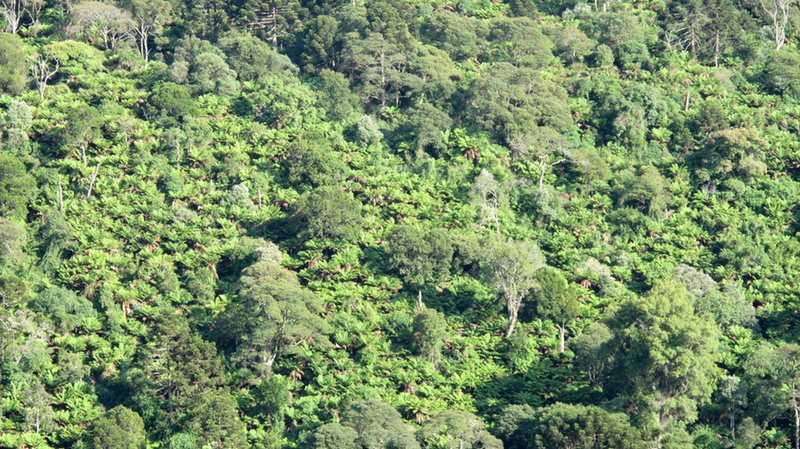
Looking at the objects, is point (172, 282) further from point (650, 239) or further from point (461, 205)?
point (650, 239)

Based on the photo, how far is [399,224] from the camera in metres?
90.0

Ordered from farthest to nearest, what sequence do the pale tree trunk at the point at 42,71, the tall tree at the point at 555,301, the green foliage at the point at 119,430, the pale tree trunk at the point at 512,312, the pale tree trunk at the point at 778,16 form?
the pale tree trunk at the point at 778,16 → the pale tree trunk at the point at 42,71 → the tall tree at the point at 555,301 → the pale tree trunk at the point at 512,312 → the green foliage at the point at 119,430

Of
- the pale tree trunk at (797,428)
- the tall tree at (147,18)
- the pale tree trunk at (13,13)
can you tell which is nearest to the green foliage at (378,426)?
the pale tree trunk at (797,428)

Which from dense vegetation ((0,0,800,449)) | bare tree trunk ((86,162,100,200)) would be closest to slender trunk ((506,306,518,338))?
dense vegetation ((0,0,800,449))

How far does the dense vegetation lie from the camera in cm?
7431

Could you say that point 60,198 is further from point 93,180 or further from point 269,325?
point 269,325

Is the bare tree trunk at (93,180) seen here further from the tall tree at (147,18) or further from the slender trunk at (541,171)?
the slender trunk at (541,171)

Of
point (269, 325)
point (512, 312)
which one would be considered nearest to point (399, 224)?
point (512, 312)

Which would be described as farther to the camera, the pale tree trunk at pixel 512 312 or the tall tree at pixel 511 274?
the pale tree trunk at pixel 512 312

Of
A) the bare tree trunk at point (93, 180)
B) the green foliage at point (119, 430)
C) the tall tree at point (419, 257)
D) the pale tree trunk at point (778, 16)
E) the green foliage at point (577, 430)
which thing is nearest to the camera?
A: the green foliage at point (577, 430)

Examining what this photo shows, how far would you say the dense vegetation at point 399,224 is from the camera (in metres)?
74.3

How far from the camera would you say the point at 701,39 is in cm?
11131

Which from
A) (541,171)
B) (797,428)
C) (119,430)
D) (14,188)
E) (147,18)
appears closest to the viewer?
(119,430)

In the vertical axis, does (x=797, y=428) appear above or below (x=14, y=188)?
below
